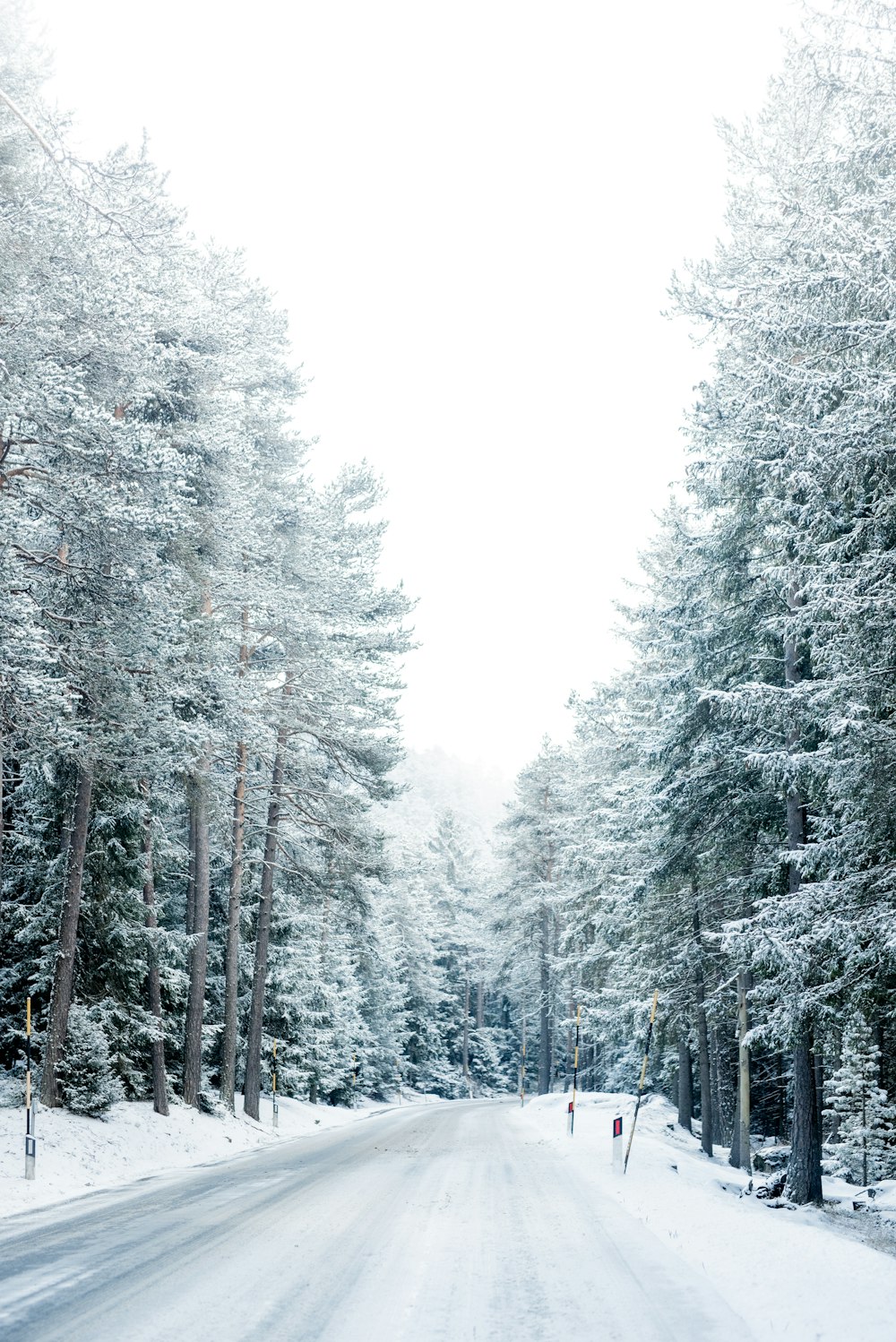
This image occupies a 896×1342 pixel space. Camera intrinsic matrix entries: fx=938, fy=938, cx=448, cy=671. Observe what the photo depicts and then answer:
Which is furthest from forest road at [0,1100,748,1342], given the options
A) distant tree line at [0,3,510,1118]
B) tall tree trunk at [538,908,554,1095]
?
tall tree trunk at [538,908,554,1095]

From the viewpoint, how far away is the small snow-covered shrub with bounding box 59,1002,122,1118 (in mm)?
14633

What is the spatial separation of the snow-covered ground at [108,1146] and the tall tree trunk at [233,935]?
1039 millimetres

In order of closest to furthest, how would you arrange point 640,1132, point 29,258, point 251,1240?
point 251,1240, point 29,258, point 640,1132

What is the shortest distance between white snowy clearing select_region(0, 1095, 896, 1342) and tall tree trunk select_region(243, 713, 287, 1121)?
8.95 metres

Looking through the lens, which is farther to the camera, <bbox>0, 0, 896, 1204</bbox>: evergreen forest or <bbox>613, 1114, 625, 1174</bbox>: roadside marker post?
<bbox>613, 1114, 625, 1174</bbox>: roadside marker post

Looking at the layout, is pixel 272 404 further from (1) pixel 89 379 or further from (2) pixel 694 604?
(2) pixel 694 604

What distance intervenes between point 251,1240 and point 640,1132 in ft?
55.1

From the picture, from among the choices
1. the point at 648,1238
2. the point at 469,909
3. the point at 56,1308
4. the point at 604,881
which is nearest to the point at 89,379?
the point at 56,1308

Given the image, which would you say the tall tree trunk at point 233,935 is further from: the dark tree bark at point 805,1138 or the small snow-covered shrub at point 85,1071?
the dark tree bark at point 805,1138

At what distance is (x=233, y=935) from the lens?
75.8ft

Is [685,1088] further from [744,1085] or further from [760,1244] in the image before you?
[760,1244]

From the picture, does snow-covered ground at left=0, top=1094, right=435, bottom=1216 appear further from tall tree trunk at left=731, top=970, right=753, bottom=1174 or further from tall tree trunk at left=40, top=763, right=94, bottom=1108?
tall tree trunk at left=731, top=970, right=753, bottom=1174

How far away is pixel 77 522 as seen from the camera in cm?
1214

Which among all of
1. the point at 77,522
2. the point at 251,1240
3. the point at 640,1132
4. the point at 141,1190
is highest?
the point at 77,522
